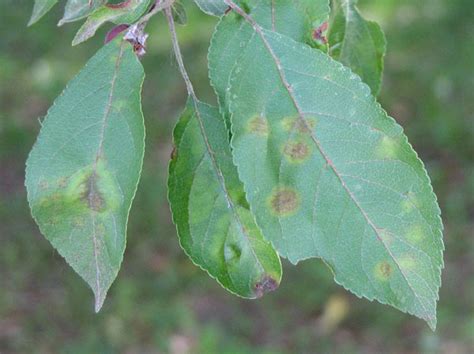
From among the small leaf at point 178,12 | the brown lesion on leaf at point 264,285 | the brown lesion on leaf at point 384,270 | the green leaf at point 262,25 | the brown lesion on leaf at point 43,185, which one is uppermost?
the green leaf at point 262,25

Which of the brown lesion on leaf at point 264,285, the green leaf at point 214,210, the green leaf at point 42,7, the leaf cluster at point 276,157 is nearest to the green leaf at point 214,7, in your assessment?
the leaf cluster at point 276,157

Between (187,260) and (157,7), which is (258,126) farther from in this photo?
(187,260)

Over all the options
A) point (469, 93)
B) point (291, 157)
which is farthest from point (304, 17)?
point (469, 93)

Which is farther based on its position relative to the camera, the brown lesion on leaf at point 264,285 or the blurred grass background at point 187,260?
the blurred grass background at point 187,260

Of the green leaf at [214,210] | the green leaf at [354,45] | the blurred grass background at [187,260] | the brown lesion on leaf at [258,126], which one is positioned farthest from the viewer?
the blurred grass background at [187,260]

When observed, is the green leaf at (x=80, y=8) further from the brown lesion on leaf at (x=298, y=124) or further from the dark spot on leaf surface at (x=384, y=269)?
the dark spot on leaf surface at (x=384, y=269)

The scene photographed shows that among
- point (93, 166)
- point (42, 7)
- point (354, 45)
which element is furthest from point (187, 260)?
point (93, 166)

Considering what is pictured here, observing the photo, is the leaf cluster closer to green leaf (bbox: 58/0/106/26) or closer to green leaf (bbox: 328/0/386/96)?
green leaf (bbox: 58/0/106/26)
